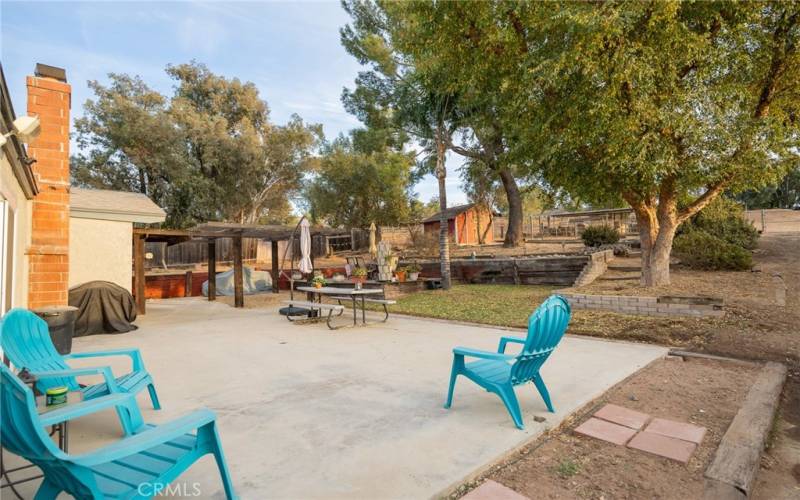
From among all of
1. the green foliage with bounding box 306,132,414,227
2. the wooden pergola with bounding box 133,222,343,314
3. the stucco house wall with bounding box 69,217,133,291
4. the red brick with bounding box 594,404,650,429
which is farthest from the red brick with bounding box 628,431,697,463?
the green foliage with bounding box 306,132,414,227

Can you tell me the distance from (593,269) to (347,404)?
989 cm

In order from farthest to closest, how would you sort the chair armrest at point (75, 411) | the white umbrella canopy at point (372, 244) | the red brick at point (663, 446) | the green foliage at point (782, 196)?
the green foliage at point (782, 196) < the white umbrella canopy at point (372, 244) < the red brick at point (663, 446) < the chair armrest at point (75, 411)

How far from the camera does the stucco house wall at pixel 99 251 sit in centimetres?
836

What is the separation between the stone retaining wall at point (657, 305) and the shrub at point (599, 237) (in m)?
8.72

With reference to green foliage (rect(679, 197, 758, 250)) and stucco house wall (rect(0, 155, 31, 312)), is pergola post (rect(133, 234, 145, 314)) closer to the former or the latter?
stucco house wall (rect(0, 155, 31, 312))

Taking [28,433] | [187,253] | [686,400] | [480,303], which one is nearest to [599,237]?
[480,303]

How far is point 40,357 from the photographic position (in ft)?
9.86

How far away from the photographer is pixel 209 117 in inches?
867

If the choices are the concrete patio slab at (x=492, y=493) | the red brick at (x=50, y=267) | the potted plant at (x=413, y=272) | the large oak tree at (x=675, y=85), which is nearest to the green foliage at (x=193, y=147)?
the potted plant at (x=413, y=272)

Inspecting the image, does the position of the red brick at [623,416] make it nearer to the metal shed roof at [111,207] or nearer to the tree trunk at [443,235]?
the tree trunk at [443,235]

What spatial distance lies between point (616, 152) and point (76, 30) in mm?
9552

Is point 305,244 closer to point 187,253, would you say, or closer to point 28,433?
point 28,433

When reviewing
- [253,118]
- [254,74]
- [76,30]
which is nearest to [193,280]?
[76,30]

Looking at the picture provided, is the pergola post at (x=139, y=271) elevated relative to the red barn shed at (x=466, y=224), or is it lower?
lower
